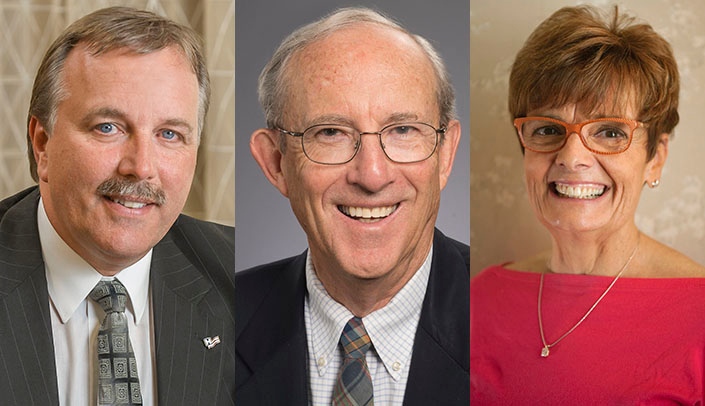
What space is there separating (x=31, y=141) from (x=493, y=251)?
5.60 ft

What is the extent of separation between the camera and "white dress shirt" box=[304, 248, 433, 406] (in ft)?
11.0

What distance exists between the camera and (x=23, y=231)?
3.18 m

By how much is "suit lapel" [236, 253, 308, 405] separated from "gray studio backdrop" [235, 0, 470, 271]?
13 centimetres

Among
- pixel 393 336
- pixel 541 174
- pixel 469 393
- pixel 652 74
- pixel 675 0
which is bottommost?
pixel 469 393

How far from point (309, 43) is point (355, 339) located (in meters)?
1.07

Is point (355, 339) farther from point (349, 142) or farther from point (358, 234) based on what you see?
point (349, 142)

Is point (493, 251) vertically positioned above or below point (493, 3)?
below

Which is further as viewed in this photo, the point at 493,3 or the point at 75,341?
the point at 493,3

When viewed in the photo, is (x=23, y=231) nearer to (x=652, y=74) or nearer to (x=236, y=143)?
(x=236, y=143)

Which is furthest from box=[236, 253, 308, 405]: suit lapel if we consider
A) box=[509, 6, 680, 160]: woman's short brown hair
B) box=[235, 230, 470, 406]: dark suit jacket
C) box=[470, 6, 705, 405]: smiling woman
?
box=[509, 6, 680, 160]: woman's short brown hair

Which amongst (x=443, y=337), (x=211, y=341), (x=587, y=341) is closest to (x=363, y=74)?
(x=443, y=337)

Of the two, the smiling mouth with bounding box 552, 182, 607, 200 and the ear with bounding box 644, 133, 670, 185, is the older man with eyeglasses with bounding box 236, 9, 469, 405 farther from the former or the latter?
the ear with bounding box 644, 133, 670, 185

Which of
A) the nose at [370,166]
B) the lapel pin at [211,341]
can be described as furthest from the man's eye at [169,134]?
the lapel pin at [211,341]

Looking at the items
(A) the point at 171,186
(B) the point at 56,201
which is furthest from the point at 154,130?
(B) the point at 56,201
